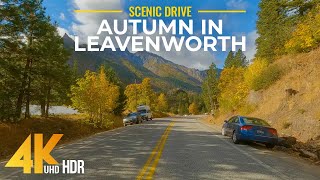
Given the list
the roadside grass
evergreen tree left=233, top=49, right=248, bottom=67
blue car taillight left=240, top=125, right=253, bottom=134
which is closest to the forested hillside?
blue car taillight left=240, top=125, right=253, bottom=134

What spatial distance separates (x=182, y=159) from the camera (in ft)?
36.7

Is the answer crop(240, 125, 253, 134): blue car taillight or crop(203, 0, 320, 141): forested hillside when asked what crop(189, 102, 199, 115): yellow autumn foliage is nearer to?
crop(203, 0, 320, 141): forested hillside

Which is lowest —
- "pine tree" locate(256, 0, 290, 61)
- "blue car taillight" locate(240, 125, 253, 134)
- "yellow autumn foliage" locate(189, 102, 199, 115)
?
"yellow autumn foliage" locate(189, 102, 199, 115)

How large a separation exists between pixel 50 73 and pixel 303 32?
24.7m

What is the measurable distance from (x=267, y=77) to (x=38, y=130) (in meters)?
26.1

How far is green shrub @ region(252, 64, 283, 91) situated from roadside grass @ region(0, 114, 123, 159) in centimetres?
1935

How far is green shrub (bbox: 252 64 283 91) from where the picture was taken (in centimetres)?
3712

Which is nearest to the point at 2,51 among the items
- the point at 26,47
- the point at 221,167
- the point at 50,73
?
the point at 26,47

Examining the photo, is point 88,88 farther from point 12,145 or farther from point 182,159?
point 182,159

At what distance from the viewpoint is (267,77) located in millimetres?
38094

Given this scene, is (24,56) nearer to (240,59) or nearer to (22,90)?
(22,90)

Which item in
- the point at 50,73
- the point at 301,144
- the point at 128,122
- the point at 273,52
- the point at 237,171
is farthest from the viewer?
the point at 273,52

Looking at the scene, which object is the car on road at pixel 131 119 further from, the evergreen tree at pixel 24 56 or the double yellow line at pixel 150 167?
the double yellow line at pixel 150 167

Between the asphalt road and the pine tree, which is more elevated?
the pine tree
